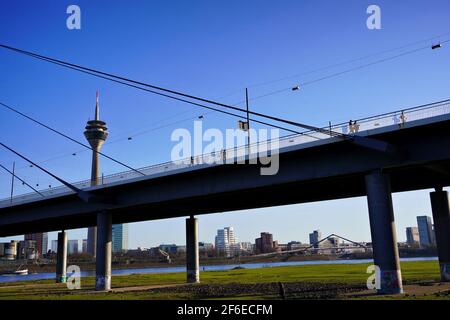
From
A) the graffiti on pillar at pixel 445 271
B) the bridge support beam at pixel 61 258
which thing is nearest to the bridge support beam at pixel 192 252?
the bridge support beam at pixel 61 258

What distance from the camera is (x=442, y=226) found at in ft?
148

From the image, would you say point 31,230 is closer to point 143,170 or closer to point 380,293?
point 143,170

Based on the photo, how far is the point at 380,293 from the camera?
31109 millimetres

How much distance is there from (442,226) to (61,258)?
66.3 metres

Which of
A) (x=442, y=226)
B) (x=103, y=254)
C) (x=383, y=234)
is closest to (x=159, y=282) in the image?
(x=103, y=254)

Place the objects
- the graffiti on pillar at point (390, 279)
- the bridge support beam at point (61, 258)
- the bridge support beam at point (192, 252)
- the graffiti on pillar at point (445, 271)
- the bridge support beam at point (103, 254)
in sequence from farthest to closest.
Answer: the bridge support beam at point (61, 258) < the bridge support beam at point (192, 252) < the bridge support beam at point (103, 254) < the graffiti on pillar at point (445, 271) < the graffiti on pillar at point (390, 279)

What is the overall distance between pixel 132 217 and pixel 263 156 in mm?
37653

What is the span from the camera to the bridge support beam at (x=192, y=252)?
199 ft

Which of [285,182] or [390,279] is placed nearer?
[390,279]

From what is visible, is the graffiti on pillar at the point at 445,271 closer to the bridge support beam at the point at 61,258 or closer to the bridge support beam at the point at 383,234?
the bridge support beam at the point at 383,234

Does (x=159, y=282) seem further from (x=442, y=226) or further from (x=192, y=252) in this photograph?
(x=442, y=226)

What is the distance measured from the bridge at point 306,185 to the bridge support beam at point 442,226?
0.29ft

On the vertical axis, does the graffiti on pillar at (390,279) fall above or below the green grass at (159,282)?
above

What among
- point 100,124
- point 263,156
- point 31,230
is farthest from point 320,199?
point 100,124
